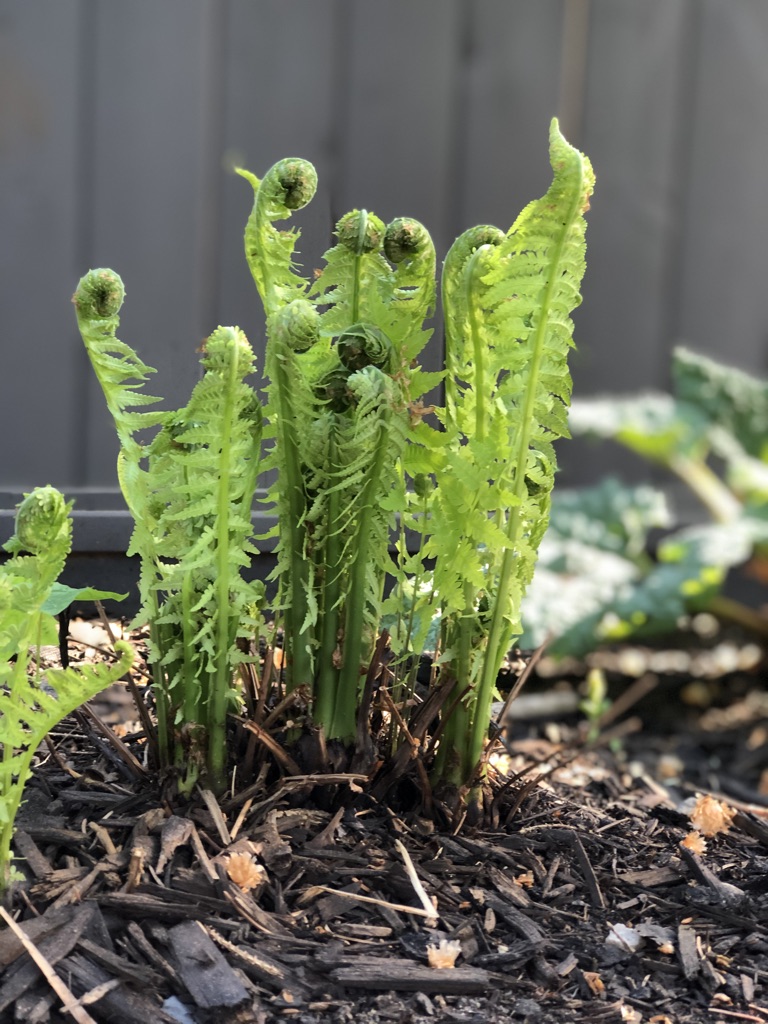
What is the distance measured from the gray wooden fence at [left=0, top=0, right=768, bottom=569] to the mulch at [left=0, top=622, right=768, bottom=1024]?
42 centimetres

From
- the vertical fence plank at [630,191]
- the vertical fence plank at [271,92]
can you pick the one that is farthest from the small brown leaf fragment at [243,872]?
the vertical fence plank at [630,191]

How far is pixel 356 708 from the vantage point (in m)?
0.96

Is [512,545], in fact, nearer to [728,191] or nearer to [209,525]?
[209,525]

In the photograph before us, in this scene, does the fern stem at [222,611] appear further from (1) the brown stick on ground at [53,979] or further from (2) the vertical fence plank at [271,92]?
(2) the vertical fence plank at [271,92]

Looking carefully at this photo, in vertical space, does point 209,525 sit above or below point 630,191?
below

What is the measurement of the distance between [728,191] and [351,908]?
2859 millimetres

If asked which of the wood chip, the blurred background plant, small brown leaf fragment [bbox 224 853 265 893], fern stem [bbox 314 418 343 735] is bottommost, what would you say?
the blurred background plant

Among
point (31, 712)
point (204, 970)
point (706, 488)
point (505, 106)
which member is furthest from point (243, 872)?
point (706, 488)

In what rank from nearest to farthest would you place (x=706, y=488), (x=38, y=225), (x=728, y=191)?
1. (x=38, y=225)
2. (x=706, y=488)
3. (x=728, y=191)

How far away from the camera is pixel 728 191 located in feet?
10.4

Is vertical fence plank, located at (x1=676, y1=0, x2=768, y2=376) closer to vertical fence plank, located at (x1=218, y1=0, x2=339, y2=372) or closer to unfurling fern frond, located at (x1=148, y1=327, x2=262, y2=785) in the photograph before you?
vertical fence plank, located at (x1=218, y1=0, x2=339, y2=372)

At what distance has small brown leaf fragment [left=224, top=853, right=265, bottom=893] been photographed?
0.84 m

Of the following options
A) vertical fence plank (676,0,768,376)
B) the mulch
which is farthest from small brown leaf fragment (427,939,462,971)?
vertical fence plank (676,0,768,376)

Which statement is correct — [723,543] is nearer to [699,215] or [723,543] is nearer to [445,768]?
[699,215]
